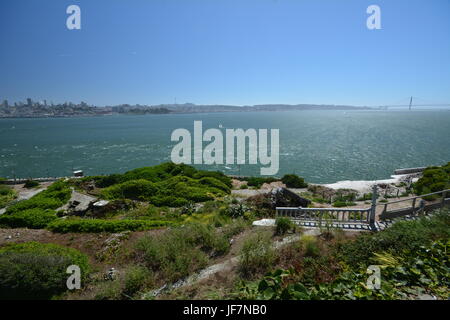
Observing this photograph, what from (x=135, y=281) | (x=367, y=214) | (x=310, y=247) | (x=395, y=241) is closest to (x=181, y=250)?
(x=135, y=281)

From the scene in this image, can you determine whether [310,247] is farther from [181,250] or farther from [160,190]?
[160,190]

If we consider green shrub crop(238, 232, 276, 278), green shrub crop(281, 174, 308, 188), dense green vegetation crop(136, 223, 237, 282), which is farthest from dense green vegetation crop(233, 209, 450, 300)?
green shrub crop(281, 174, 308, 188)

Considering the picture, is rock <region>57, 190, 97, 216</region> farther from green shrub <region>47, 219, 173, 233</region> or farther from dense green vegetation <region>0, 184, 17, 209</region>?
dense green vegetation <region>0, 184, 17, 209</region>

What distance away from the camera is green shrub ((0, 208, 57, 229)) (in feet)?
36.4

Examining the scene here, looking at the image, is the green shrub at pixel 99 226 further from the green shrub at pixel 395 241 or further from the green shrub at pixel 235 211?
the green shrub at pixel 395 241

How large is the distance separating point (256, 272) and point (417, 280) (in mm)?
3356

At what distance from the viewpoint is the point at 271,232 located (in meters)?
7.76

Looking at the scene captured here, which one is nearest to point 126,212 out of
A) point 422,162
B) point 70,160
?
point 70,160

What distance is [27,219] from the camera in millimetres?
11328

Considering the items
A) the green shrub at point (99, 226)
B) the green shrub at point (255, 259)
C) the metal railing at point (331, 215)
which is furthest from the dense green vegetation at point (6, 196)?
the metal railing at point (331, 215)

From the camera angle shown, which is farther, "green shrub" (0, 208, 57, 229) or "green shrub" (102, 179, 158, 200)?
"green shrub" (102, 179, 158, 200)

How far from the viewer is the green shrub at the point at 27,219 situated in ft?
36.4
